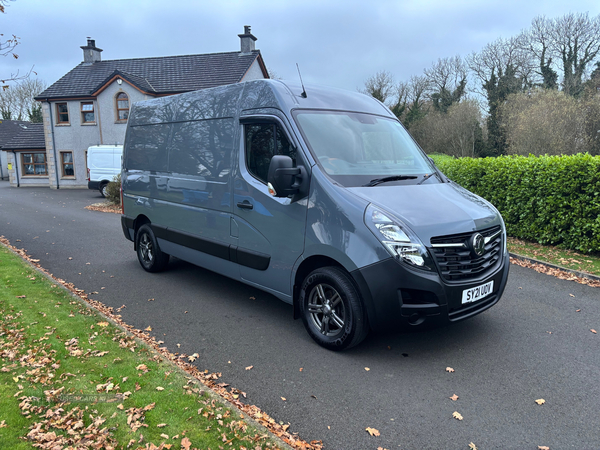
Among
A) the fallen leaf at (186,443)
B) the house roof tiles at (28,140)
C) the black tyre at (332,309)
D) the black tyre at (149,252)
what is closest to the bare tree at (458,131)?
the black tyre at (149,252)

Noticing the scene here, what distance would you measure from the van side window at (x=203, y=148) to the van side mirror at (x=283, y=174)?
4.10ft

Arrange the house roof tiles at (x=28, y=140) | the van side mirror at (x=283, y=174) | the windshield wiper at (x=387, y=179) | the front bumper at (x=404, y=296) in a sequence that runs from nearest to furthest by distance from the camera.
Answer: the front bumper at (x=404, y=296) → the van side mirror at (x=283, y=174) → the windshield wiper at (x=387, y=179) → the house roof tiles at (x=28, y=140)

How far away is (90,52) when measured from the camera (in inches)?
1328

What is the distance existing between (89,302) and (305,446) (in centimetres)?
405

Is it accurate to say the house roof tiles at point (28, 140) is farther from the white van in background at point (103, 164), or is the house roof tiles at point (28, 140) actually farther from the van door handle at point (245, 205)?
the van door handle at point (245, 205)

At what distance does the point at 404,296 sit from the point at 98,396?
259 cm

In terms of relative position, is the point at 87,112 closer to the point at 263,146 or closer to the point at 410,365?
the point at 263,146

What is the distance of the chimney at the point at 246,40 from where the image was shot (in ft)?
97.6

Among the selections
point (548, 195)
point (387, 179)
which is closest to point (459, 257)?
point (387, 179)

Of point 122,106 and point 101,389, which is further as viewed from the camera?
point 122,106

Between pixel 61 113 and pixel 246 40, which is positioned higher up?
pixel 246 40

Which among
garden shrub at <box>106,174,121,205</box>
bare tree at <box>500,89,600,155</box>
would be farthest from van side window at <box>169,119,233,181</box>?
bare tree at <box>500,89,600,155</box>

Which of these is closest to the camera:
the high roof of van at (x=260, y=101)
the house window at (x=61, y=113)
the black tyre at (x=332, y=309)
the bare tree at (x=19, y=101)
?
the black tyre at (x=332, y=309)

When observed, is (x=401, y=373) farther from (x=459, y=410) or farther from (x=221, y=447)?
(x=221, y=447)
